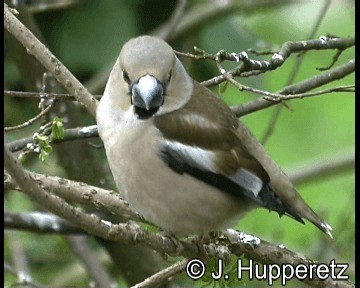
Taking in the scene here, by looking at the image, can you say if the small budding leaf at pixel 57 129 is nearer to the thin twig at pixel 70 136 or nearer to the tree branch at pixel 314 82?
the thin twig at pixel 70 136

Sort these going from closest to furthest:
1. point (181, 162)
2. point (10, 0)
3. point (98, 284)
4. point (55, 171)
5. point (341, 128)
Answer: point (181, 162) → point (10, 0) → point (98, 284) → point (55, 171) → point (341, 128)

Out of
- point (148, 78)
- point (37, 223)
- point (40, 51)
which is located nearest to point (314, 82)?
point (148, 78)

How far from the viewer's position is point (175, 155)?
12.6ft

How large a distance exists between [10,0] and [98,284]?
1.58 m

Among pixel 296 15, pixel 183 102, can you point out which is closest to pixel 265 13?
pixel 296 15

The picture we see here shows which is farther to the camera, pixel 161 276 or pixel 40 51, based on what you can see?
pixel 40 51

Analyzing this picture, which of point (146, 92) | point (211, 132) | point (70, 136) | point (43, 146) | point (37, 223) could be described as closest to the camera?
point (43, 146)

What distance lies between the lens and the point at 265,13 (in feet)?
22.3

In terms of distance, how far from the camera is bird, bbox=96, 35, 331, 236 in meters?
3.80

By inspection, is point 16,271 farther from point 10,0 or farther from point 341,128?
point 341,128

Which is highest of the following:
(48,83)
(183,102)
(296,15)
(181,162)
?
(296,15)

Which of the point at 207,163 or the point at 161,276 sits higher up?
the point at 207,163

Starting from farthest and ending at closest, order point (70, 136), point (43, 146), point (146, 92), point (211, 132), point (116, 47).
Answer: point (116, 47) → point (70, 136) → point (211, 132) → point (146, 92) → point (43, 146)

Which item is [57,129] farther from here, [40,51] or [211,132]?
[211,132]
